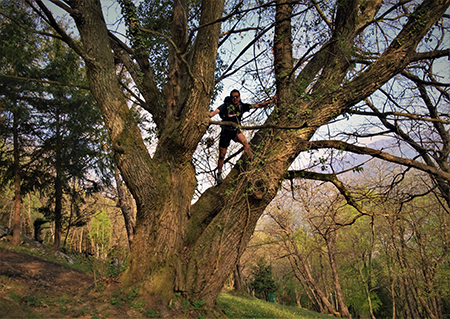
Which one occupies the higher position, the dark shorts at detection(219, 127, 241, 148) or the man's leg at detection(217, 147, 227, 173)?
the dark shorts at detection(219, 127, 241, 148)

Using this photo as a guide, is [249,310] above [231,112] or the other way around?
the other way around

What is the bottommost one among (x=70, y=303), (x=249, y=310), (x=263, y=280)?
(x=263, y=280)

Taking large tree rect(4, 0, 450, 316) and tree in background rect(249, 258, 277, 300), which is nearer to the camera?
large tree rect(4, 0, 450, 316)

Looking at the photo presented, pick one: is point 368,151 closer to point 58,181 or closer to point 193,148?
point 193,148

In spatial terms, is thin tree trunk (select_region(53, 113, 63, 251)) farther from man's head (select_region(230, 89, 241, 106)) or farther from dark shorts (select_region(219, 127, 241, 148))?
man's head (select_region(230, 89, 241, 106))

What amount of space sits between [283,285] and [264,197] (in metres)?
36.6

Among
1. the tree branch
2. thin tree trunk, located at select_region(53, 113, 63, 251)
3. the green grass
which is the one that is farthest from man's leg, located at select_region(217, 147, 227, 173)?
thin tree trunk, located at select_region(53, 113, 63, 251)

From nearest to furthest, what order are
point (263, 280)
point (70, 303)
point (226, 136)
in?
point (70, 303)
point (226, 136)
point (263, 280)

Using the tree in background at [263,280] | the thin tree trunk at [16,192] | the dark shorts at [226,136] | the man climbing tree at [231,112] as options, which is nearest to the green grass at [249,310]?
the man climbing tree at [231,112]

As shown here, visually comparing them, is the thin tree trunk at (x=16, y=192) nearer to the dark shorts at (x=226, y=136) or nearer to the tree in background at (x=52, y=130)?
the tree in background at (x=52, y=130)

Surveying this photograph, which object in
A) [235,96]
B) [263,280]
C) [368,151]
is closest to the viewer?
[368,151]

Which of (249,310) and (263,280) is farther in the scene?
(263,280)

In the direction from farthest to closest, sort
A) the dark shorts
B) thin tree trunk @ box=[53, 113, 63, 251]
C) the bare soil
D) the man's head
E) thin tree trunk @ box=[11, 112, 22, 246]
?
thin tree trunk @ box=[53, 113, 63, 251] < thin tree trunk @ box=[11, 112, 22, 246] < the dark shorts < the man's head < the bare soil

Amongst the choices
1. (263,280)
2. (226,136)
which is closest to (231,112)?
(226,136)
